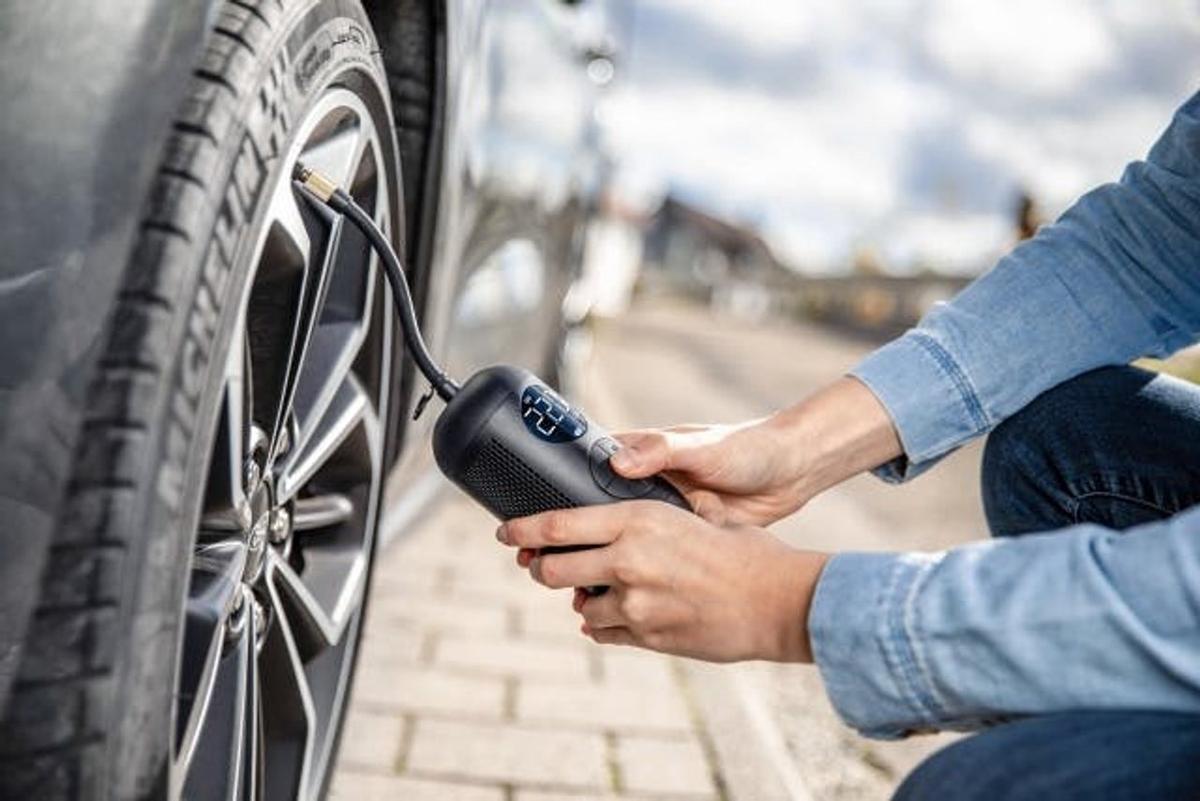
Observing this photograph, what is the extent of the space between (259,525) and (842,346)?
58.0ft

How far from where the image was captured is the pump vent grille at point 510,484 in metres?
1.28

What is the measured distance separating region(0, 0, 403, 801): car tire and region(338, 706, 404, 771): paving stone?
2.06 ft

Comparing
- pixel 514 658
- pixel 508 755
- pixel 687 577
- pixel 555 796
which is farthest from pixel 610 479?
pixel 514 658

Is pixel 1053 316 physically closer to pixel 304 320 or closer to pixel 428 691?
pixel 304 320

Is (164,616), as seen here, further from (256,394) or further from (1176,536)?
(1176,536)

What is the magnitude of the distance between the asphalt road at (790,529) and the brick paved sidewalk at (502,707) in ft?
0.27

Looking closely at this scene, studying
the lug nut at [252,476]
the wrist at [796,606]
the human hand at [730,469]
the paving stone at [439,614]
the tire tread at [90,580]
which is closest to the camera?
the tire tread at [90,580]

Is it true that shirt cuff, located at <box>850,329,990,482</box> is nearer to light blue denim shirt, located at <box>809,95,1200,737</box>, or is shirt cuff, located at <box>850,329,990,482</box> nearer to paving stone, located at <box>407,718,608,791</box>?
light blue denim shirt, located at <box>809,95,1200,737</box>

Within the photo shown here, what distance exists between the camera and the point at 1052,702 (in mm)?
1062

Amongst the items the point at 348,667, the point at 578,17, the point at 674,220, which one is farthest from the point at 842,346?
the point at 674,220

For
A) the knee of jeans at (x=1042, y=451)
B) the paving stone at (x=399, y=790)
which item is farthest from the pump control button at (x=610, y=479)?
the paving stone at (x=399, y=790)

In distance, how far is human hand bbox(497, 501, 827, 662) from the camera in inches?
46.0

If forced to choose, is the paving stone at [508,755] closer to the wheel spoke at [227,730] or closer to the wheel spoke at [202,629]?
the wheel spoke at [227,730]

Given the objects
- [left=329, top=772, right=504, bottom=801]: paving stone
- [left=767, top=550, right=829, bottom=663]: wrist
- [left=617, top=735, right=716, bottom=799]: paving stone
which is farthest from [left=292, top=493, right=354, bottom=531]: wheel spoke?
[left=617, top=735, right=716, bottom=799]: paving stone
